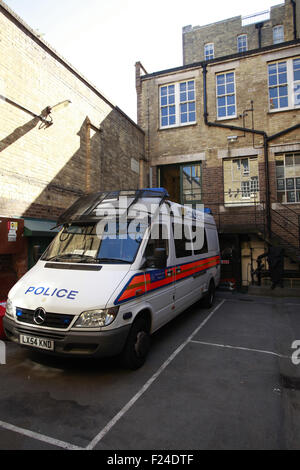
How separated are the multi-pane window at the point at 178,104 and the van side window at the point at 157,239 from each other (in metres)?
9.64

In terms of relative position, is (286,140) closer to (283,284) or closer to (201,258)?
(283,284)

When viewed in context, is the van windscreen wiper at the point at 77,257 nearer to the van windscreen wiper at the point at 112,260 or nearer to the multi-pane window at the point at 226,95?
the van windscreen wiper at the point at 112,260

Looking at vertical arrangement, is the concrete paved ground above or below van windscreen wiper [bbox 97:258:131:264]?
below

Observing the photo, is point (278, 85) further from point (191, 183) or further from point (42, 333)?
point (42, 333)

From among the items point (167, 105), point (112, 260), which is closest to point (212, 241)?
point (112, 260)

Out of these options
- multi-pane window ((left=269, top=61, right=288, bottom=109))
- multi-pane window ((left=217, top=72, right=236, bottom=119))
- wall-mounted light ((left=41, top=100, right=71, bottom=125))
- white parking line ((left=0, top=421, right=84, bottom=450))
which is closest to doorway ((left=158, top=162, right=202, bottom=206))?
multi-pane window ((left=217, top=72, right=236, bottom=119))

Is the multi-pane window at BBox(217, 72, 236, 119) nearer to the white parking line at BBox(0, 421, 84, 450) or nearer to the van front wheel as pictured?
the van front wheel

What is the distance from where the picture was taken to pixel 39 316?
356 cm

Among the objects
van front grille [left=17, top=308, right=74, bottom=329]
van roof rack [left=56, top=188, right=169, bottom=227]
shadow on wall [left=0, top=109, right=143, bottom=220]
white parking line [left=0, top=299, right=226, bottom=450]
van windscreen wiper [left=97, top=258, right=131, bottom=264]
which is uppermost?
shadow on wall [left=0, top=109, right=143, bottom=220]

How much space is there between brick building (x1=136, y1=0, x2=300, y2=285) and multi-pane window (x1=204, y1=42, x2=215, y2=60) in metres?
20.2

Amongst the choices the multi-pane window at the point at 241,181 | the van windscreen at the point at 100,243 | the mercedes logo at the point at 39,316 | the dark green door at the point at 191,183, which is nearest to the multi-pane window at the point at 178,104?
the dark green door at the point at 191,183

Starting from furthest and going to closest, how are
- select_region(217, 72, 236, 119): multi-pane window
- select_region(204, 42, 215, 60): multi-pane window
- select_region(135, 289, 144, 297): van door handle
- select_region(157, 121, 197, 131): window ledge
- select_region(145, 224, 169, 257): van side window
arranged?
1. select_region(204, 42, 215, 60): multi-pane window
2. select_region(157, 121, 197, 131): window ledge
3. select_region(217, 72, 236, 119): multi-pane window
4. select_region(145, 224, 169, 257): van side window
5. select_region(135, 289, 144, 297): van door handle

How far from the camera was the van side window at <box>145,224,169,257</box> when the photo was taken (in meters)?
4.46

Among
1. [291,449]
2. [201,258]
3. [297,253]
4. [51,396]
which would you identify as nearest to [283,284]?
[297,253]
